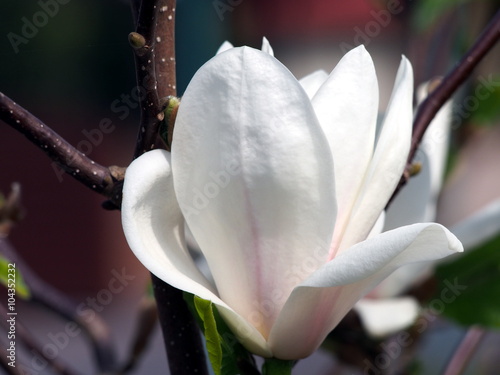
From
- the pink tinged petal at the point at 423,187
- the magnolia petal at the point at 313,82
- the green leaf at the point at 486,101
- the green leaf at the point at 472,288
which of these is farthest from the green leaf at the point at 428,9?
the magnolia petal at the point at 313,82

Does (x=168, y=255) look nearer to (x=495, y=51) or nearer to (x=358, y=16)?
(x=495, y=51)

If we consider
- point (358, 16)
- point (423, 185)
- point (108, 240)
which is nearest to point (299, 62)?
point (358, 16)

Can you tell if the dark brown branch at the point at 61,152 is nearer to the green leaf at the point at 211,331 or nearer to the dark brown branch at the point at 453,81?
the green leaf at the point at 211,331

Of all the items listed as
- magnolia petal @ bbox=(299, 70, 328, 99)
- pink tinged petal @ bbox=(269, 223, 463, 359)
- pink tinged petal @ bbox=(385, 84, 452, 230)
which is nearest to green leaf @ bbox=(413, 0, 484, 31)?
pink tinged petal @ bbox=(385, 84, 452, 230)

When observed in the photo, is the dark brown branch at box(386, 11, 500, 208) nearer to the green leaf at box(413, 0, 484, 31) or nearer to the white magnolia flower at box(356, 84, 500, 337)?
the white magnolia flower at box(356, 84, 500, 337)

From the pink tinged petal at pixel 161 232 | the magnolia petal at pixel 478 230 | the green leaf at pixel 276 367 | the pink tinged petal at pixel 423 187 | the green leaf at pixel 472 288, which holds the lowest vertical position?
the green leaf at pixel 472 288

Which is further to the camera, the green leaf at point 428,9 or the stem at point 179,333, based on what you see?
the green leaf at point 428,9
